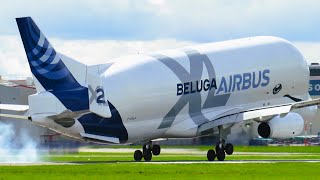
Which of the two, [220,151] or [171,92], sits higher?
[171,92]

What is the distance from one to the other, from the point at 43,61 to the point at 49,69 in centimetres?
80

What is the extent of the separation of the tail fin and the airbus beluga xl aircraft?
2.4 inches

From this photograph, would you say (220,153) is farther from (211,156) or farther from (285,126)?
(285,126)

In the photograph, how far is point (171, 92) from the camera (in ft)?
256

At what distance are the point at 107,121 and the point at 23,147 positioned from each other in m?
10.5

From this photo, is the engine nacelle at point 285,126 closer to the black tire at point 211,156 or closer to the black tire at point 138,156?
the black tire at point 211,156

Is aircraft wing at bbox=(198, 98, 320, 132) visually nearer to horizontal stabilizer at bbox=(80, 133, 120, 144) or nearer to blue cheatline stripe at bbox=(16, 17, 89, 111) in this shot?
horizontal stabilizer at bbox=(80, 133, 120, 144)

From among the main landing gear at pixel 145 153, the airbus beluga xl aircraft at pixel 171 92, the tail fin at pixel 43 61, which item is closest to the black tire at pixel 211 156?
the airbus beluga xl aircraft at pixel 171 92

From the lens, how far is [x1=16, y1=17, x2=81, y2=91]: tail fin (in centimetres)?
6850

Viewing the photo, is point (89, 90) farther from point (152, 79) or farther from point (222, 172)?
point (222, 172)

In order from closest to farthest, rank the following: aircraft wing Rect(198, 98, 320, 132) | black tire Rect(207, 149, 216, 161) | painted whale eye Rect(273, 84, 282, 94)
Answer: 1. black tire Rect(207, 149, 216, 161)
2. aircraft wing Rect(198, 98, 320, 132)
3. painted whale eye Rect(273, 84, 282, 94)

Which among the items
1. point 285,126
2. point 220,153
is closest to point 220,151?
point 220,153

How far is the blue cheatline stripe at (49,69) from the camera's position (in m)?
68.6

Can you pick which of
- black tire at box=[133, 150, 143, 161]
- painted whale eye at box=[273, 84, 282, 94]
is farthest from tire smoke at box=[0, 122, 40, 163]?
painted whale eye at box=[273, 84, 282, 94]
